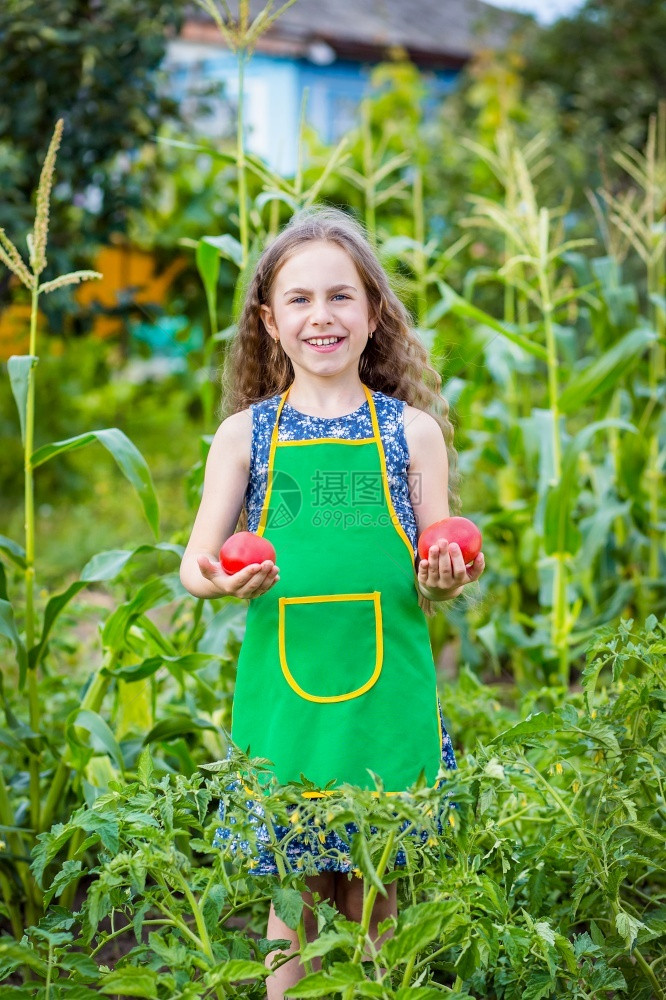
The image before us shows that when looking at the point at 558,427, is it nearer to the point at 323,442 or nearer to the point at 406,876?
the point at 323,442

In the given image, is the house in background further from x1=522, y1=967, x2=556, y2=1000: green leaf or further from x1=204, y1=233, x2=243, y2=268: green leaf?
x1=522, y1=967, x2=556, y2=1000: green leaf

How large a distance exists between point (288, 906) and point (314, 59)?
12358 millimetres

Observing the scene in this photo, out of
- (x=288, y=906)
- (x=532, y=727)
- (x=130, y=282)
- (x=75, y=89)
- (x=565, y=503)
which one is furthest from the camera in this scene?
(x=130, y=282)

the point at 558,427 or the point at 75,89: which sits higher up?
the point at 75,89

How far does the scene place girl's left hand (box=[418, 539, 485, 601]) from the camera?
153 cm

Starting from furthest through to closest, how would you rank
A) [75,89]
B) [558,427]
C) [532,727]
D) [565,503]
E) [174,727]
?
[75,89] → [558,427] → [565,503] → [174,727] → [532,727]

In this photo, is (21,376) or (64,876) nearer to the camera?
(64,876)

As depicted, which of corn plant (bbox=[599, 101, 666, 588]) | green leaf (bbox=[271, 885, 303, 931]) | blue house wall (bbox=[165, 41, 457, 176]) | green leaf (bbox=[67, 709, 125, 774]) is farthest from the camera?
blue house wall (bbox=[165, 41, 457, 176])

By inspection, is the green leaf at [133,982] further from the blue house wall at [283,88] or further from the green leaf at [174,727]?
the blue house wall at [283,88]

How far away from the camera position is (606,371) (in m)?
2.89

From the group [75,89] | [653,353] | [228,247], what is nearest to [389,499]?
[228,247]

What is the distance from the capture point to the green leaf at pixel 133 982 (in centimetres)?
124

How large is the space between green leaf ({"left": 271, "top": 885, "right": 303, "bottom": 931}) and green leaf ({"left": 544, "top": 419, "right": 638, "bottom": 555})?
1.64 metres

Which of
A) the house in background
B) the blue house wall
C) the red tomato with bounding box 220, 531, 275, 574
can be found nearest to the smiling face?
the red tomato with bounding box 220, 531, 275, 574
